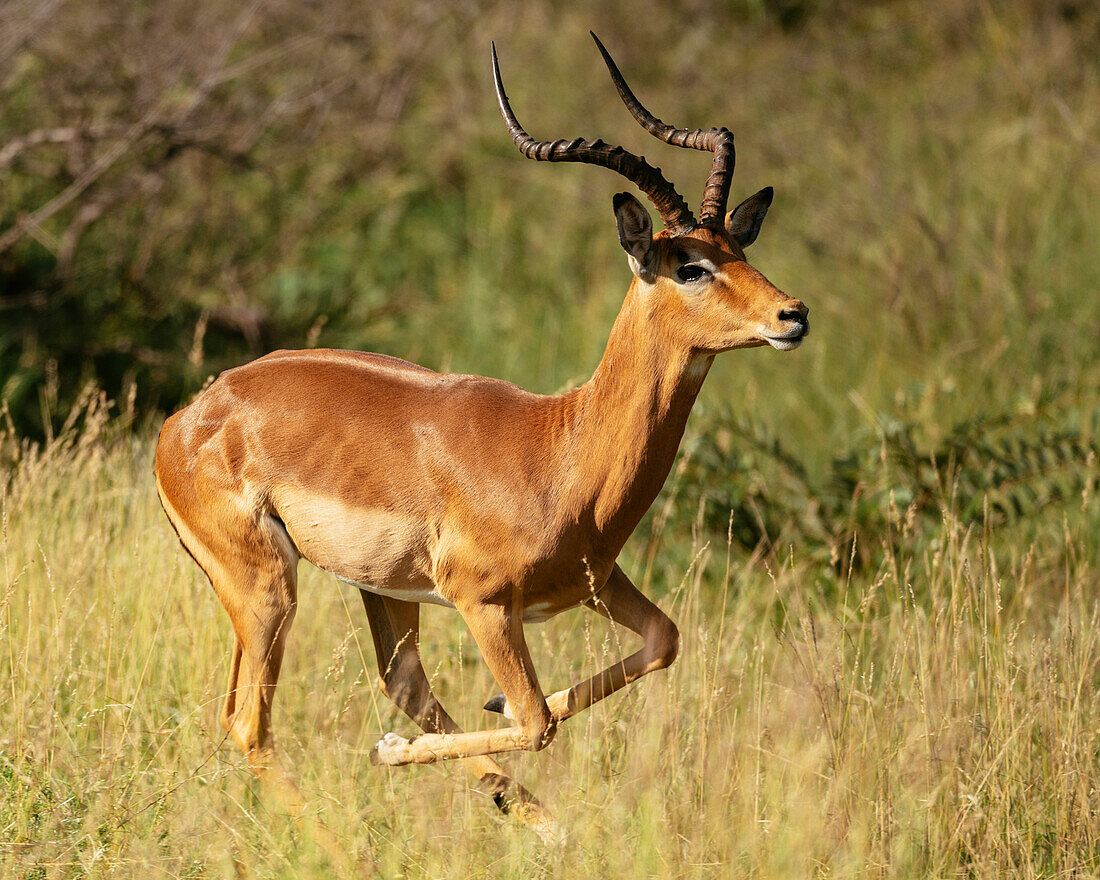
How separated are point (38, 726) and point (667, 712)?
2079mm

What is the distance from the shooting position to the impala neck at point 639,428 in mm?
4004

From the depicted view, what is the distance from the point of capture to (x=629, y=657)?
4012mm

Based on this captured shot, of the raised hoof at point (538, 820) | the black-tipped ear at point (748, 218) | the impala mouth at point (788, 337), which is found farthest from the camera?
the black-tipped ear at point (748, 218)

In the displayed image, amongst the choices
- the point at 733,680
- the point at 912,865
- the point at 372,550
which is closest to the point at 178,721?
the point at 372,550

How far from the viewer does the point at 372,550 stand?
162 inches

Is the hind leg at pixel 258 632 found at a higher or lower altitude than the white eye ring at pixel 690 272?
lower

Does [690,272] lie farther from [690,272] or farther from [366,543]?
[366,543]

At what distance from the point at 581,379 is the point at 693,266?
15.5 ft

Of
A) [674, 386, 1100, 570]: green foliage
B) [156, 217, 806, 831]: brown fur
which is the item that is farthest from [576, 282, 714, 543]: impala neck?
[674, 386, 1100, 570]: green foliage

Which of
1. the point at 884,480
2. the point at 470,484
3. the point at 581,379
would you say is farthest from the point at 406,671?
the point at 581,379

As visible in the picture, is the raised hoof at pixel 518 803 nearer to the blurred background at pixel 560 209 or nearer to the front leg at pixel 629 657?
the front leg at pixel 629 657

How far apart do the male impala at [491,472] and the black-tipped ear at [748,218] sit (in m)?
0.04

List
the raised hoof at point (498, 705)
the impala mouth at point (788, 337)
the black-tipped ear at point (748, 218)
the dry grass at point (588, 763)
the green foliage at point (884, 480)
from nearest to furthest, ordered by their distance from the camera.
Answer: the impala mouth at point (788, 337) → the dry grass at point (588, 763) → the raised hoof at point (498, 705) → the black-tipped ear at point (748, 218) → the green foliage at point (884, 480)

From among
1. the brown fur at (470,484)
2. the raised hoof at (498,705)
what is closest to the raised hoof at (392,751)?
the brown fur at (470,484)
